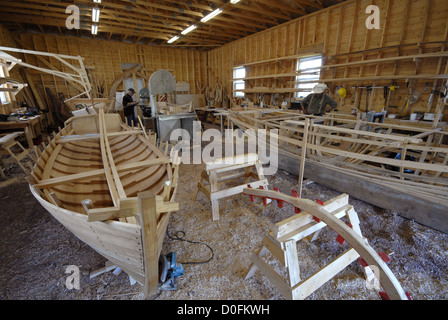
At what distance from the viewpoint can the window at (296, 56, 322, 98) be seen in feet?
27.5

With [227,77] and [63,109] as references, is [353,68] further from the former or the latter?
[63,109]

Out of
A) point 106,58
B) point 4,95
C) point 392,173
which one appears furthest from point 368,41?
point 106,58

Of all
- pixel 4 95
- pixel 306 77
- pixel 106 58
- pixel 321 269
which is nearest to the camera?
pixel 321 269

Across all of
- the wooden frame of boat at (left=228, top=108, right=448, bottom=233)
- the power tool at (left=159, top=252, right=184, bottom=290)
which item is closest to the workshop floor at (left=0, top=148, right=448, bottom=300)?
the power tool at (left=159, top=252, right=184, bottom=290)

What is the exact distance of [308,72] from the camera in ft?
27.7

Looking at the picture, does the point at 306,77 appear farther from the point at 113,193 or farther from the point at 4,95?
the point at 4,95

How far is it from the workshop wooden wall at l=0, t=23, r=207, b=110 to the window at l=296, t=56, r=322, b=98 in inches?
372

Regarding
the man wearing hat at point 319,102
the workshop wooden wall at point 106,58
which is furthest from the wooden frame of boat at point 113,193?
the workshop wooden wall at point 106,58

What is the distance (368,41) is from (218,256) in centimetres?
829

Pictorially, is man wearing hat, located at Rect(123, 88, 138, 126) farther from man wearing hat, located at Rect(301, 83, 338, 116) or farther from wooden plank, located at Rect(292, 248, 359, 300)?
wooden plank, located at Rect(292, 248, 359, 300)

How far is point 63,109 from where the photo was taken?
1234 cm

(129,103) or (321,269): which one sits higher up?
(129,103)

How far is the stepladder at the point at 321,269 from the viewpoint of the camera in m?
1.81

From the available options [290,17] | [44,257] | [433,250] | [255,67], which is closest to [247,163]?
[433,250]
